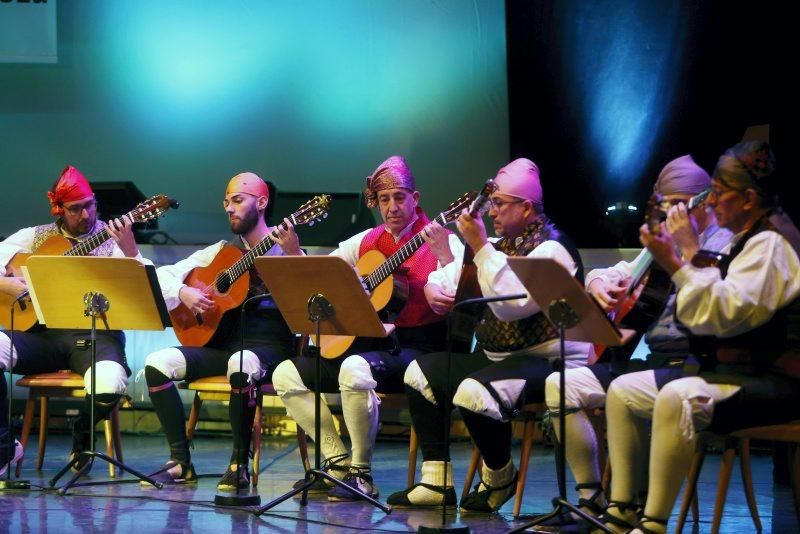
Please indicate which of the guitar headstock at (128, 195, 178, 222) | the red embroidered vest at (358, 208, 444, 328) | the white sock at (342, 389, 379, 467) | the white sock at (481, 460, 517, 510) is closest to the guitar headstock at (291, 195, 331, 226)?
the red embroidered vest at (358, 208, 444, 328)

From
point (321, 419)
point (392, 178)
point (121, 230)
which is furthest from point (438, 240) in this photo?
point (121, 230)

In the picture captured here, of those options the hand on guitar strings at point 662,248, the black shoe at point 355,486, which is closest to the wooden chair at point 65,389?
the black shoe at point 355,486

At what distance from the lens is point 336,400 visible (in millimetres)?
8094

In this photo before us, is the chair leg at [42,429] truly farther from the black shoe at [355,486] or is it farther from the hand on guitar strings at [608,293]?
the hand on guitar strings at [608,293]

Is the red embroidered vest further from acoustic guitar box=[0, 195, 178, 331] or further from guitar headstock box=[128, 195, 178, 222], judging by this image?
acoustic guitar box=[0, 195, 178, 331]

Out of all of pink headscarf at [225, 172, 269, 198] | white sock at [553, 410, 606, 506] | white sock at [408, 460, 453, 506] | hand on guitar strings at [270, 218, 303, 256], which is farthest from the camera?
pink headscarf at [225, 172, 269, 198]

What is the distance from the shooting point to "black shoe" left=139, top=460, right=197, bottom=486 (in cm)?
604

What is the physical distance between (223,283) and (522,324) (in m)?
1.79

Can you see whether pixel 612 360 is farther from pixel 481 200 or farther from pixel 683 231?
pixel 683 231

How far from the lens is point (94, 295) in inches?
218

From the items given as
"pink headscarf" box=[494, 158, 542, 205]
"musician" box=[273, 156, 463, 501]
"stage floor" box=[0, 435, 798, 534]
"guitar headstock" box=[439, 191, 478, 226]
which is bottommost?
"stage floor" box=[0, 435, 798, 534]

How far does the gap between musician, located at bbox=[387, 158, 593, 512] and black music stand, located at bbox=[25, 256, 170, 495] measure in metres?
1.22

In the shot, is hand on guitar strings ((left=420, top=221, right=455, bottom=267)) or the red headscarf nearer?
hand on guitar strings ((left=420, top=221, right=455, bottom=267))

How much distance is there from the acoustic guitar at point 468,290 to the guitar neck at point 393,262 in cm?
42
